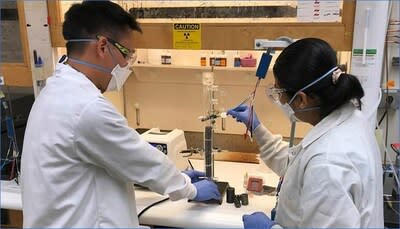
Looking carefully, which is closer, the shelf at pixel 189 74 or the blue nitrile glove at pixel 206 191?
the blue nitrile glove at pixel 206 191

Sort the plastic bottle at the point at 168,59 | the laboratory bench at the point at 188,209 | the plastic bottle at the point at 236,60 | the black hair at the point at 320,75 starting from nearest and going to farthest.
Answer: the black hair at the point at 320,75, the laboratory bench at the point at 188,209, the plastic bottle at the point at 236,60, the plastic bottle at the point at 168,59

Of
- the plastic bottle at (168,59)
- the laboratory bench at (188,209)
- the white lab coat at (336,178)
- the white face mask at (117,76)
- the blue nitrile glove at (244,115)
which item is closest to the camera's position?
the white lab coat at (336,178)

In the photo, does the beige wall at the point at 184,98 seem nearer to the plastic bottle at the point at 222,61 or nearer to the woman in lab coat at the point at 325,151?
the plastic bottle at the point at 222,61

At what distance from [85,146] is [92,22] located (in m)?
0.42

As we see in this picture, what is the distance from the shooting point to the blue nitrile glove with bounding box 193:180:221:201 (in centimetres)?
149

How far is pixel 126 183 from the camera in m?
1.20

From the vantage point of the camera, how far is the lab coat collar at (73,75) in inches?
43.8

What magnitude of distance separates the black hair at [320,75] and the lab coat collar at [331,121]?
0.02 meters

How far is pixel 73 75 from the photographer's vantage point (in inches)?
44.0

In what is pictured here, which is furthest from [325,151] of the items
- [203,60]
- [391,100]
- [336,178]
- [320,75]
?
[203,60]

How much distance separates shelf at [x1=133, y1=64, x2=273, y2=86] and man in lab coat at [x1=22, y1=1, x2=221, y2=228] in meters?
1.00

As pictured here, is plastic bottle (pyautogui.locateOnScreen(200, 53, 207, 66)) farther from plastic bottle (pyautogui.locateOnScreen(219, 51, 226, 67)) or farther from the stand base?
the stand base

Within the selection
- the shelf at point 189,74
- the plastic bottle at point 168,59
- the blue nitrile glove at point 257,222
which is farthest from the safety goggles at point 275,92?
the plastic bottle at point 168,59

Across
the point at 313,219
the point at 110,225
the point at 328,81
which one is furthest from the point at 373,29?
the point at 110,225
